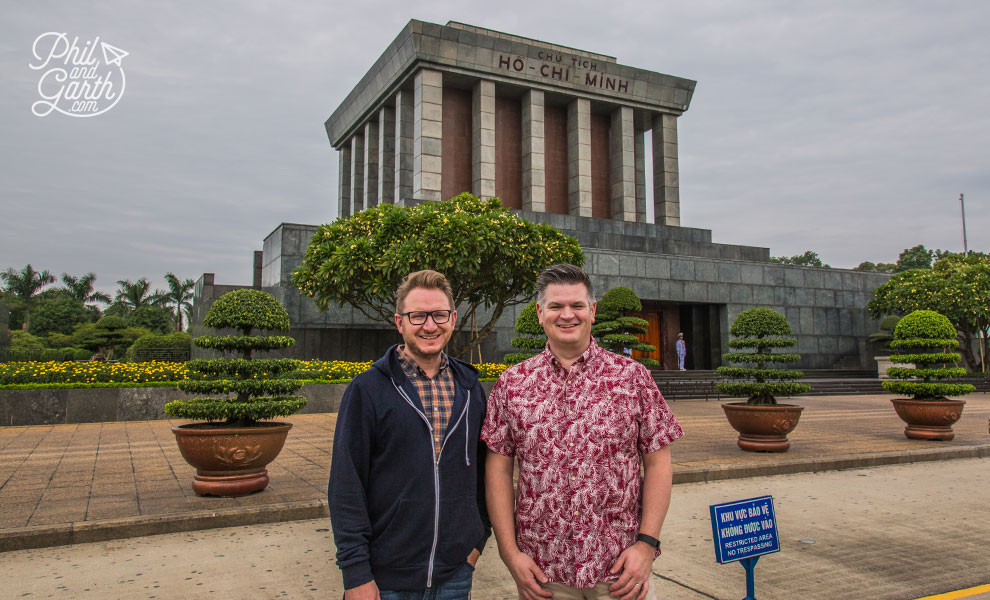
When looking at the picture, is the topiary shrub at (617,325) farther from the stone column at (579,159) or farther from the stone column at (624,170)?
the stone column at (624,170)

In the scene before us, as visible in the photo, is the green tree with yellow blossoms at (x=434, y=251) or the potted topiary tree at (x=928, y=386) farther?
the green tree with yellow blossoms at (x=434, y=251)

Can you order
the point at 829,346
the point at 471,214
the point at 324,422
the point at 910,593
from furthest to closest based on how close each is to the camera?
the point at 829,346, the point at 471,214, the point at 324,422, the point at 910,593

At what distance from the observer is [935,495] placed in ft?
25.2

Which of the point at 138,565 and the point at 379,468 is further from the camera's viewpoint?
the point at 138,565

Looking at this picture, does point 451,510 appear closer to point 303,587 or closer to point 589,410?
point 589,410

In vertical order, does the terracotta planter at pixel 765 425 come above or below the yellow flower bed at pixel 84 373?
below

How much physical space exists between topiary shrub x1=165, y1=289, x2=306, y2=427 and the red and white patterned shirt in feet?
17.7

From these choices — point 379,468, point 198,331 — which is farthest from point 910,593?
point 198,331

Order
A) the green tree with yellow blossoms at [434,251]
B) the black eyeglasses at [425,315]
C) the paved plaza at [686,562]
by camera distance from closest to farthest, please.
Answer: the black eyeglasses at [425,315] < the paved plaza at [686,562] < the green tree with yellow blossoms at [434,251]

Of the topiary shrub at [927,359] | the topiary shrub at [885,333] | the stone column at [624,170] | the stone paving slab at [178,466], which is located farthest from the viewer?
the stone column at [624,170]

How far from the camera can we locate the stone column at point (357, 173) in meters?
37.3

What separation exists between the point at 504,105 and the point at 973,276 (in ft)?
69.0

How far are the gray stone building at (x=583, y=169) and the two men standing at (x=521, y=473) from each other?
20.0 meters

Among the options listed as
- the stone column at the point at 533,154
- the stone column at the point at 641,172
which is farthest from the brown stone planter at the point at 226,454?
the stone column at the point at 641,172
